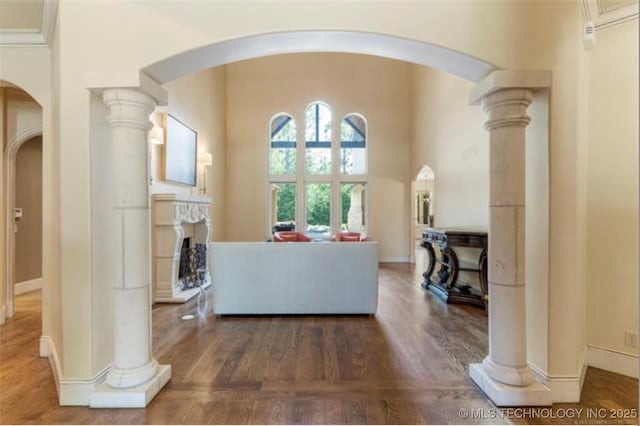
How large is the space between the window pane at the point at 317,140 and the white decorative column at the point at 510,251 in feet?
20.4

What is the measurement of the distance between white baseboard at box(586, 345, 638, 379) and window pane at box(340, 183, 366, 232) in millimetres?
5789

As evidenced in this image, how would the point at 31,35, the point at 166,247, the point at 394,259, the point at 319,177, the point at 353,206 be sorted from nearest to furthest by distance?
1. the point at 31,35
2. the point at 166,247
3. the point at 394,259
4. the point at 319,177
5. the point at 353,206

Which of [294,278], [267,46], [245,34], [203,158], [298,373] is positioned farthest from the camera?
[203,158]

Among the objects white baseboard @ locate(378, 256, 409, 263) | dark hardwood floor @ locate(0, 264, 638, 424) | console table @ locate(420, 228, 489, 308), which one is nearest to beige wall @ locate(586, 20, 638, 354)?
dark hardwood floor @ locate(0, 264, 638, 424)

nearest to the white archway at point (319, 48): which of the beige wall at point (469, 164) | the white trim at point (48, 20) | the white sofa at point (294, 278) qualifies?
the beige wall at point (469, 164)

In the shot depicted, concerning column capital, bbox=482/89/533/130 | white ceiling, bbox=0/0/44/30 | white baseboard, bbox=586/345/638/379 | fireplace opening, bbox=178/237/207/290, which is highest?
white ceiling, bbox=0/0/44/30

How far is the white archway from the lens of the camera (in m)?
2.00

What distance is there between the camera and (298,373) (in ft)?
7.83

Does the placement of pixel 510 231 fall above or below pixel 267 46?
below

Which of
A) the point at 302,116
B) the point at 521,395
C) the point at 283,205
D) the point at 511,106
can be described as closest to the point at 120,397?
the point at 521,395

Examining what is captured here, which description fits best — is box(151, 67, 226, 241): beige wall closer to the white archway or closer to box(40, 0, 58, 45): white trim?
box(40, 0, 58, 45): white trim

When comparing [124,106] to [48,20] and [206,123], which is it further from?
[206,123]

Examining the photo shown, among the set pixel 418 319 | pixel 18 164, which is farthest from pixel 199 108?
pixel 418 319

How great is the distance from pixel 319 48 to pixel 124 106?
1.34 metres
